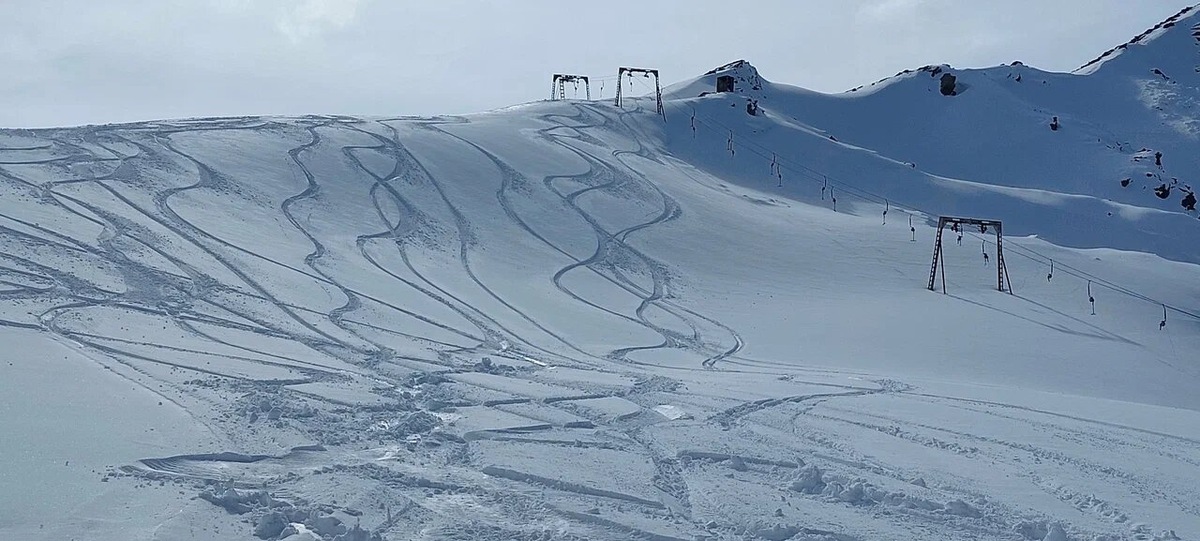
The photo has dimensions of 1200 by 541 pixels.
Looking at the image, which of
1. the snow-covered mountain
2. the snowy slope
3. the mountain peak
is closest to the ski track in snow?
the snow-covered mountain

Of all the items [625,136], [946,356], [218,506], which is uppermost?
[625,136]

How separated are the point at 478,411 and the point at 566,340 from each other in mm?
9049

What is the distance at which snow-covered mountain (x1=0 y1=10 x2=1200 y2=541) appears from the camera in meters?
9.52

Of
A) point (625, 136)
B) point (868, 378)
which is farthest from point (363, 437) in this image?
point (625, 136)

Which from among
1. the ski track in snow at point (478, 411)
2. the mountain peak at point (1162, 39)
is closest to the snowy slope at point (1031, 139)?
the mountain peak at point (1162, 39)

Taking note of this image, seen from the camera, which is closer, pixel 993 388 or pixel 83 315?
pixel 83 315

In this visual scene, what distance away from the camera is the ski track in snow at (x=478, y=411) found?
9.45 meters

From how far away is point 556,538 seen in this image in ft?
27.9

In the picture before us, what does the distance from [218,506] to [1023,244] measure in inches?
1369

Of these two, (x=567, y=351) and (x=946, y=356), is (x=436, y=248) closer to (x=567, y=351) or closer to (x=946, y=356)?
(x=567, y=351)

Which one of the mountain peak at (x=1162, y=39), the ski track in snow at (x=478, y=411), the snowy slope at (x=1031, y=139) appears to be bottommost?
the ski track in snow at (x=478, y=411)

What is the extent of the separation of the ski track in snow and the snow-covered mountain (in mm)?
77

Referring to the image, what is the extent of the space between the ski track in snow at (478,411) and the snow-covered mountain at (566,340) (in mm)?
77

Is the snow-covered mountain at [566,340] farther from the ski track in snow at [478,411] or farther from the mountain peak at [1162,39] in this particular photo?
the mountain peak at [1162,39]
